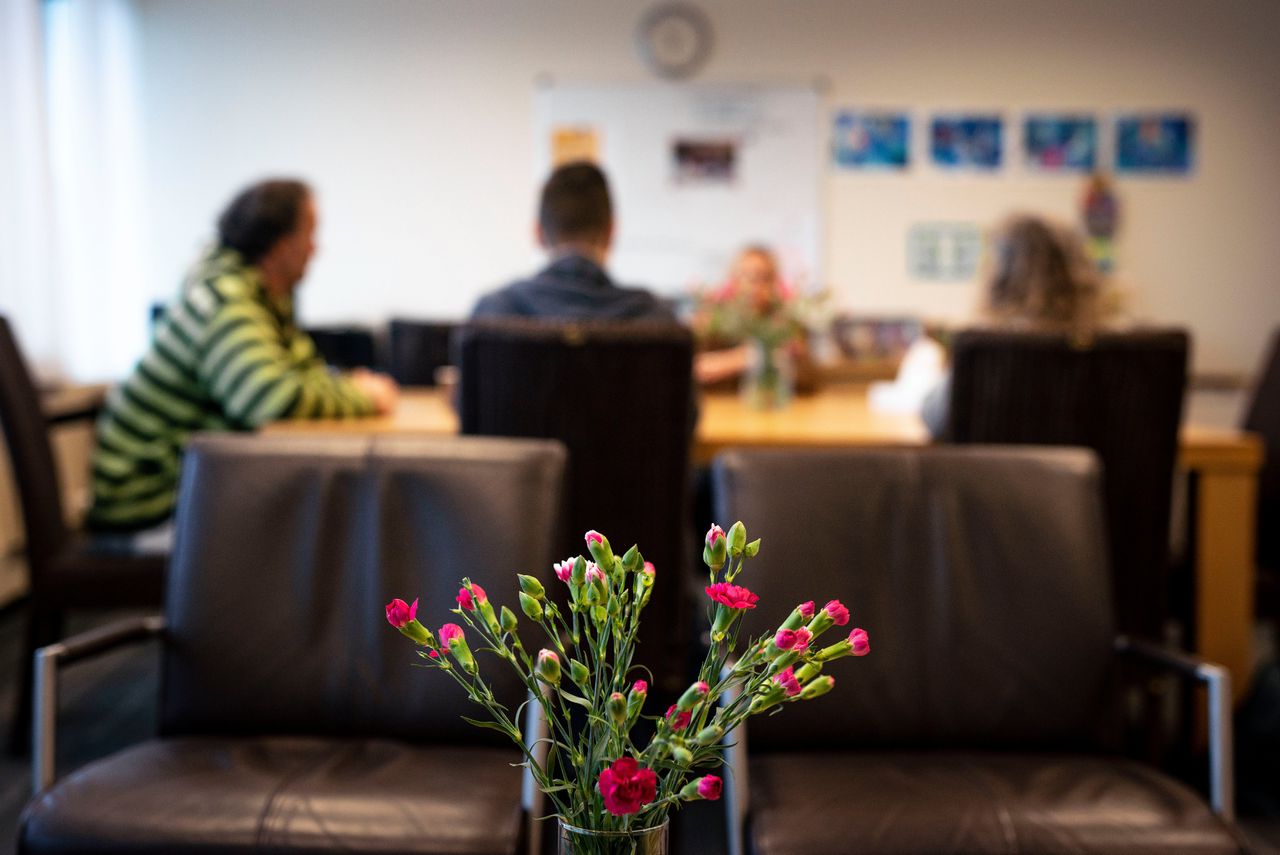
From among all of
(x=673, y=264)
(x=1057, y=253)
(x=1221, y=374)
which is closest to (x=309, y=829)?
(x=1057, y=253)

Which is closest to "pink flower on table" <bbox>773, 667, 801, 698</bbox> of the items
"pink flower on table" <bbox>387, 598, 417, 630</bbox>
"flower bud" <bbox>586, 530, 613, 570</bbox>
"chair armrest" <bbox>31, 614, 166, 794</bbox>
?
"flower bud" <bbox>586, 530, 613, 570</bbox>

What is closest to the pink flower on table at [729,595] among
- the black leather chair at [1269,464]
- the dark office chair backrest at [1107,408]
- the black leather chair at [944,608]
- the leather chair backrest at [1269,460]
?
the black leather chair at [944,608]

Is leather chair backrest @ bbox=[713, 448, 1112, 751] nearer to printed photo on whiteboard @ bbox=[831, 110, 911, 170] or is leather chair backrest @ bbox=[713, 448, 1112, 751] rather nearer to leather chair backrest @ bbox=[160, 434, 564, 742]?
leather chair backrest @ bbox=[160, 434, 564, 742]

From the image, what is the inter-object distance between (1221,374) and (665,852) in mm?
4953

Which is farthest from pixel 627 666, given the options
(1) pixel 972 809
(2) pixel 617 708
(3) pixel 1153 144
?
(3) pixel 1153 144

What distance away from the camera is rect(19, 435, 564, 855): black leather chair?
4.95 ft

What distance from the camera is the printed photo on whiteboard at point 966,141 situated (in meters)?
5.03

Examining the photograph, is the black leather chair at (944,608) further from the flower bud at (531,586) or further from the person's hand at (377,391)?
the person's hand at (377,391)

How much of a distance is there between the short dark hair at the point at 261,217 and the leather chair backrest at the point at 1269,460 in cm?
228

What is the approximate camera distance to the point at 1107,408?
213 centimetres

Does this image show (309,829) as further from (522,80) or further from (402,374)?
(522,80)

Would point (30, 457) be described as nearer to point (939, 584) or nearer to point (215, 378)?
point (215, 378)

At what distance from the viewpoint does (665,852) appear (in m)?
0.80

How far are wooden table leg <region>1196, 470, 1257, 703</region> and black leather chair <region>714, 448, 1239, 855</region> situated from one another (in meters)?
0.99
